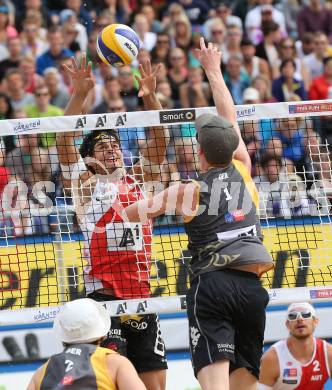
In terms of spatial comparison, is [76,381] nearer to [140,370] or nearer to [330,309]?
[140,370]

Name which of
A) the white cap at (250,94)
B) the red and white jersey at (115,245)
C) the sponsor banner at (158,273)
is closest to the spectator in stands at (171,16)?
the white cap at (250,94)

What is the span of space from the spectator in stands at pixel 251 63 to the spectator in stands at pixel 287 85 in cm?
37

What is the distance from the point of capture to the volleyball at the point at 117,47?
10227mm

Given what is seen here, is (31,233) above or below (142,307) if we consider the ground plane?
above

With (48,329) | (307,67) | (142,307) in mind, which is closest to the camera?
(142,307)

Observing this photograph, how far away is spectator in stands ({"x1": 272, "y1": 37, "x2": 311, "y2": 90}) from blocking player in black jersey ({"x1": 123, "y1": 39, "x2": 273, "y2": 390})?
9.53 m

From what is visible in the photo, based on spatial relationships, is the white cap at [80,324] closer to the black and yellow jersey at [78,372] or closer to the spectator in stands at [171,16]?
the black and yellow jersey at [78,372]

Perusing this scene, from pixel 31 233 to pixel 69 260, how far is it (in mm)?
580

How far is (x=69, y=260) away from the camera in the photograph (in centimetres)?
1075

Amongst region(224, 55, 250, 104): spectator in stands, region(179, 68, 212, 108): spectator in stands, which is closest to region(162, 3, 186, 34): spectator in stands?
region(224, 55, 250, 104): spectator in stands

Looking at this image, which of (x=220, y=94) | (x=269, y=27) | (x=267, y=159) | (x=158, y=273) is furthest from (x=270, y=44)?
(x=220, y=94)

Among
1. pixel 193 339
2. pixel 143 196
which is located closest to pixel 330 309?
pixel 143 196

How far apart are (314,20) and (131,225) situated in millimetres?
10647

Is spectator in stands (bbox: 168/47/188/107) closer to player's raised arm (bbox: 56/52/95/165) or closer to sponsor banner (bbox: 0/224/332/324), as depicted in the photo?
sponsor banner (bbox: 0/224/332/324)
